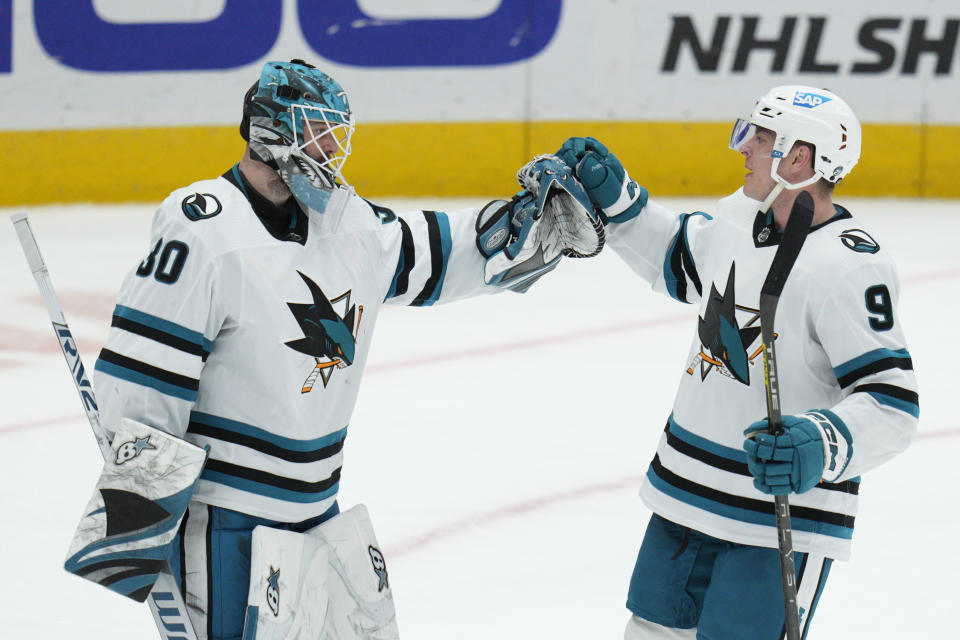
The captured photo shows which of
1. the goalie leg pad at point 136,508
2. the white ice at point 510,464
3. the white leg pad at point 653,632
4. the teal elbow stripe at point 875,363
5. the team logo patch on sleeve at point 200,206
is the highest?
the team logo patch on sleeve at point 200,206

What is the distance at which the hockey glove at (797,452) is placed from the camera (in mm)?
2088

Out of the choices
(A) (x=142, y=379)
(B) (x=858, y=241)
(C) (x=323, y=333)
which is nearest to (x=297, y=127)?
(C) (x=323, y=333)

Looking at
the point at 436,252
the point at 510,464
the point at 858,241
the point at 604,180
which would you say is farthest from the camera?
the point at 510,464

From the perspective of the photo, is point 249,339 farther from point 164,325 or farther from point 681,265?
point 681,265

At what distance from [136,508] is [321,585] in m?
0.32

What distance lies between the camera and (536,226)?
240 cm

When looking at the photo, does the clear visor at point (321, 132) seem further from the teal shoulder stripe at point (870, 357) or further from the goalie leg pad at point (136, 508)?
the teal shoulder stripe at point (870, 357)

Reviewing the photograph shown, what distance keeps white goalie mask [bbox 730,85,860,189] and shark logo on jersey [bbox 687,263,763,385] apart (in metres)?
0.21

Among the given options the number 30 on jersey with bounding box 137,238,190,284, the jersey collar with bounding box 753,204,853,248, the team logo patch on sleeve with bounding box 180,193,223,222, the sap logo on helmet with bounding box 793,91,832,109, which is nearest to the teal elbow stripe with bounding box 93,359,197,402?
the number 30 on jersey with bounding box 137,238,190,284

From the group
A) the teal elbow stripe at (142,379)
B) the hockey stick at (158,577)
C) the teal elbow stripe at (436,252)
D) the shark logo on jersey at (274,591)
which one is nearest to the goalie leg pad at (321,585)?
the shark logo on jersey at (274,591)

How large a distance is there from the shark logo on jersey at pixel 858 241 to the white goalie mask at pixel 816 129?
98 mm

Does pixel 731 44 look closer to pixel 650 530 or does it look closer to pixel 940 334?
pixel 940 334

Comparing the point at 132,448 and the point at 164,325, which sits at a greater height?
the point at 164,325

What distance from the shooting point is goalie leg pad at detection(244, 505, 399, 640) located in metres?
2.07
